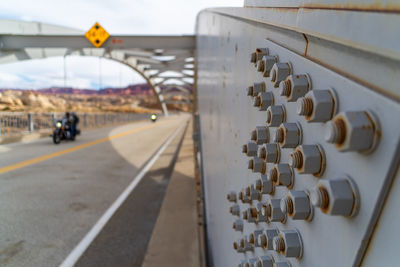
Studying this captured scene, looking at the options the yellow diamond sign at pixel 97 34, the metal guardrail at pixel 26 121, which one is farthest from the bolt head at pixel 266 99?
the metal guardrail at pixel 26 121

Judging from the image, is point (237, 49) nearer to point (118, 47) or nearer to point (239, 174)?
point (239, 174)

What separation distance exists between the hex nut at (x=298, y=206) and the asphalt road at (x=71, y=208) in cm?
282

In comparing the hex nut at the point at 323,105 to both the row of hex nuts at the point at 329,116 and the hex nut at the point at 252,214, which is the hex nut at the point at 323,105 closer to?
the row of hex nuts at the point at 329,116

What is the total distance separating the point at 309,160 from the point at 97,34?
14.6m

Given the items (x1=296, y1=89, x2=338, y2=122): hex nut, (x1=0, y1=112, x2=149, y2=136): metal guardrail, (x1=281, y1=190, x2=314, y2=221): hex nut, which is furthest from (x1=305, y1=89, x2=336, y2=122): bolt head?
(x1=0, y1=112, x2=149, y2=136): metal guardrail

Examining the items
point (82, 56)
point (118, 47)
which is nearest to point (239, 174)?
point (118, 47)

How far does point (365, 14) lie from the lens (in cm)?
57

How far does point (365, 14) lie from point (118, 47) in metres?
14.6

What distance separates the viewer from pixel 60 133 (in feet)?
39.9

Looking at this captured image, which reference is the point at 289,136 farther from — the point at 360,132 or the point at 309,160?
the point at 360,132

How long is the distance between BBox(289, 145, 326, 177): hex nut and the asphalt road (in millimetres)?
2932

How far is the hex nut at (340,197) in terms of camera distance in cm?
58

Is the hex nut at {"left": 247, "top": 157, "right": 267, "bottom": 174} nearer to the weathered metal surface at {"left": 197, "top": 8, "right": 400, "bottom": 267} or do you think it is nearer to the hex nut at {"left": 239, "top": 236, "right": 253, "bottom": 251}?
the weathered metal surface at {"left": 197, "top": 8, "right": 400, "bottom": 267}

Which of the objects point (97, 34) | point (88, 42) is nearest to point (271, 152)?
point (97, 34)
